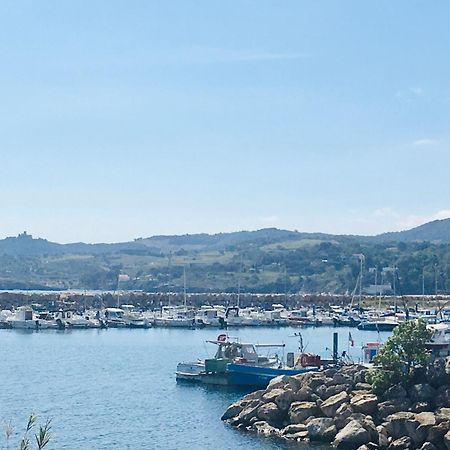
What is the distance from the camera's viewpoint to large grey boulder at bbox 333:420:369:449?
41.4 m

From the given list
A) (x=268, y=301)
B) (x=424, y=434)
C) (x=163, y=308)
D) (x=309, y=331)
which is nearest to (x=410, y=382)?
(x=424, y=434)

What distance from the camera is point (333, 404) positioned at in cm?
4509

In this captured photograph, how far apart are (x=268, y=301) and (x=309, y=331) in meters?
56.6

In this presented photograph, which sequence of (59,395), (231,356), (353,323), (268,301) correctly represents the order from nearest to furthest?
→ (59,395) < (231,356) < (353,323) < (268,301)

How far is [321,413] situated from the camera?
45.9 m

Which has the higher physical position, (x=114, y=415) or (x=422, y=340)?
(x=422, y=340)

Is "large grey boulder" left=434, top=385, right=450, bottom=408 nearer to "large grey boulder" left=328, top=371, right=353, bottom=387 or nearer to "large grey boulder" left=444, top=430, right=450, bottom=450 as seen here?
"large grey boulder" left=444, top=430, right=450, bottom=450

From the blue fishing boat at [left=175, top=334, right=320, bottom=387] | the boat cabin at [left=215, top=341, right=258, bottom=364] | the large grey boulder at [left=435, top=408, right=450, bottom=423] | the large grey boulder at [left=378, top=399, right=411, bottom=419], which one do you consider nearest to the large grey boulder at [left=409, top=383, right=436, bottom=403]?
the large grey boulder at [left=378, top=399, right=411, bottom=419]

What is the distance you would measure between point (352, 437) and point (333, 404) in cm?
358

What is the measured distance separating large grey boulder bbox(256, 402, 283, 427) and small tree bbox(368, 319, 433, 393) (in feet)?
15.2

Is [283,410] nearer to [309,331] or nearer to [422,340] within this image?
[422,340]

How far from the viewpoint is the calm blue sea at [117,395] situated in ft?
153

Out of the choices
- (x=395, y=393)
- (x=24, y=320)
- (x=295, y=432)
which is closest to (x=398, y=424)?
(x=395, y=393)

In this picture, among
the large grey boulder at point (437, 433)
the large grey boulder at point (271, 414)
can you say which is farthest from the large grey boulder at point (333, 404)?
the large grey boulder at point (437, 433)
